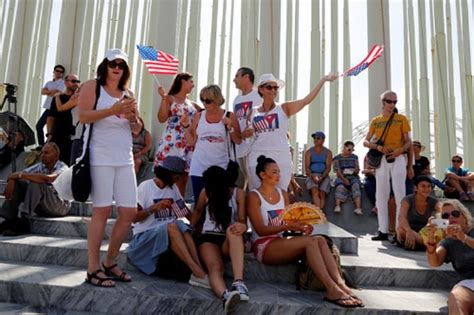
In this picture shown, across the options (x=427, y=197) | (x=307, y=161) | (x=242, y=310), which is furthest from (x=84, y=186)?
(x=307, y=161)

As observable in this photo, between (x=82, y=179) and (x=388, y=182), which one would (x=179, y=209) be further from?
(x=388, y=182)

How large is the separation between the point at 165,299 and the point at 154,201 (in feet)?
3.26

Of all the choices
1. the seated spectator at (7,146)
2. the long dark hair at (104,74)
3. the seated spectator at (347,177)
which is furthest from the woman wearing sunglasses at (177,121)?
the seated spectator at (7,146)

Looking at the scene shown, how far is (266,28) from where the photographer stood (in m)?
8.89

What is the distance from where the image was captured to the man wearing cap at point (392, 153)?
455 centimetres

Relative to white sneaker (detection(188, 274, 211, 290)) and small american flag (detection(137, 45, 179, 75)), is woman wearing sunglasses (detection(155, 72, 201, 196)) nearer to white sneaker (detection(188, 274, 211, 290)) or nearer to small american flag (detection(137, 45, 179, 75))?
small american flag (detection(137, 45, 179, 75))

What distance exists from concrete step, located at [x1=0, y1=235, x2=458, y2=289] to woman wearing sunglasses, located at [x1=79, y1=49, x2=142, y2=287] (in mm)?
601

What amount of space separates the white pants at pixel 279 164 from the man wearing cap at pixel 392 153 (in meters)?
1.61

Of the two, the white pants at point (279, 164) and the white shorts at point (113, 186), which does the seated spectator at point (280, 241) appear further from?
the white shorts at point (113, 186)

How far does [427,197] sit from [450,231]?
172 centimetres

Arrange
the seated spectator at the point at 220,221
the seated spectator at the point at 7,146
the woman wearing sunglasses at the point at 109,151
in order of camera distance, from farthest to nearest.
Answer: the seated spectator at the point at 7,146
the seated spectator at the point at 220,221
the woman wearing sunglasses at the point at 109,151

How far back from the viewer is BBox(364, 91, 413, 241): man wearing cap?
179 inches

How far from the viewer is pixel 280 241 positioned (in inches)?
118

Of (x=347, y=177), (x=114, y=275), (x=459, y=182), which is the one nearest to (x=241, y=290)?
(x=114, y=275)
